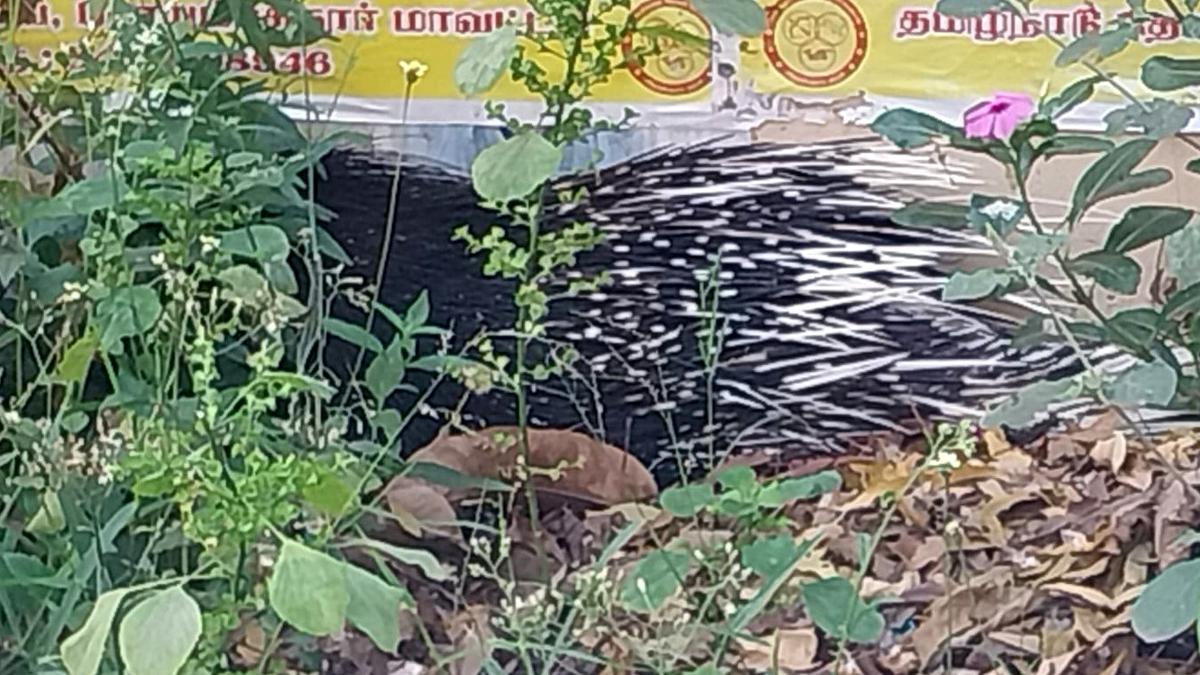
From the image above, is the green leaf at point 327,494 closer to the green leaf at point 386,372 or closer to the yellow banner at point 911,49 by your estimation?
the green leaf at point 386,372

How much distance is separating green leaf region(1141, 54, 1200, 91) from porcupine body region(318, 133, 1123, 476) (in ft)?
1.84

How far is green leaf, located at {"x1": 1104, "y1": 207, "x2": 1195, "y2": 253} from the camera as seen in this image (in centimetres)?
127

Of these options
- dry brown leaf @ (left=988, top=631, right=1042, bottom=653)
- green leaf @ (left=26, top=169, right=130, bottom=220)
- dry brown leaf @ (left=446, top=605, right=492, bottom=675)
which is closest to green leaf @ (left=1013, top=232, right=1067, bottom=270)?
dry brown leaf @ (left=988, top=631, right=1042, bottom=653)

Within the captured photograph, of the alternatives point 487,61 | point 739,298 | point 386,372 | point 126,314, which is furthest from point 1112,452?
point 126,314

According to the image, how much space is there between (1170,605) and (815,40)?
32.4 inches

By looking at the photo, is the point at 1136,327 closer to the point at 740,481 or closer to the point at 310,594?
the point at 740,481

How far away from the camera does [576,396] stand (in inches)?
71.3

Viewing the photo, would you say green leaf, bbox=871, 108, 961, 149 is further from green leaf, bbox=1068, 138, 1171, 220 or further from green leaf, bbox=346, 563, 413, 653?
green leaf, bbox=346, 563, 413, 653

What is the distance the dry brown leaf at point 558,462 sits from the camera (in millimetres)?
1728

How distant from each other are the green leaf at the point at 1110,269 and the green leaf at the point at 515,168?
0.41m

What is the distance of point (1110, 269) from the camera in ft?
4.13

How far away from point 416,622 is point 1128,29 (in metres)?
0.77

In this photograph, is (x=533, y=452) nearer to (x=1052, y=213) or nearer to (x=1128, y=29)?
(x=1052, y=213)

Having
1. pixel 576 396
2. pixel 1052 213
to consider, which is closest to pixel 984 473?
pixel 1052 213
